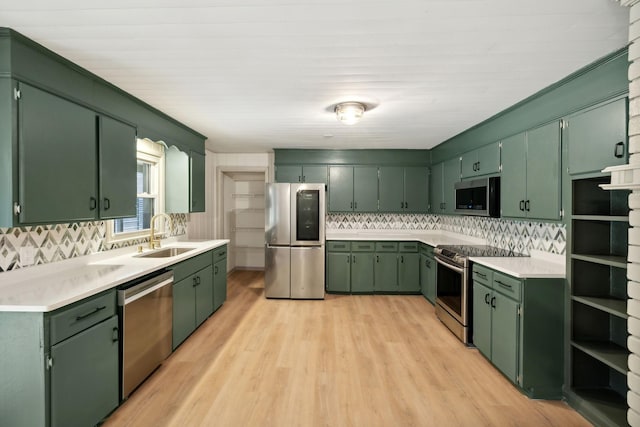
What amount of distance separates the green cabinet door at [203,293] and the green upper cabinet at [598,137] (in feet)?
11.4

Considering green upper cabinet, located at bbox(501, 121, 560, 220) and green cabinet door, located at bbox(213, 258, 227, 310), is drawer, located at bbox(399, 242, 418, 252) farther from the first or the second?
green cabinet door, located at bbox(213, 258, 227, 310)

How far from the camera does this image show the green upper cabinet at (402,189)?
17.0 feet

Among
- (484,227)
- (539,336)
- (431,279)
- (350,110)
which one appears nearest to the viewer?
(539,336)

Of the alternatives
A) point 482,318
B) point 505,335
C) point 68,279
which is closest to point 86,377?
point 68,279

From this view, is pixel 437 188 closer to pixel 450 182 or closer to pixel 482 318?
pixel 450 182

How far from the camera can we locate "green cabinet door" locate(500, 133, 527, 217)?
9.35 feet

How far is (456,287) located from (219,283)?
2819mm

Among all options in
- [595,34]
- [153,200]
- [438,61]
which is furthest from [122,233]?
[595,34]

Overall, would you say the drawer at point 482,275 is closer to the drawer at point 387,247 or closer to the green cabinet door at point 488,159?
the green cabinet door at point 488,159

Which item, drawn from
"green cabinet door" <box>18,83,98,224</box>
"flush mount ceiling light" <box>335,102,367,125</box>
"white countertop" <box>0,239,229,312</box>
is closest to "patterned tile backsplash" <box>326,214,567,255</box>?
"flush mount ceiling light" <box>335,102,367,125</box>

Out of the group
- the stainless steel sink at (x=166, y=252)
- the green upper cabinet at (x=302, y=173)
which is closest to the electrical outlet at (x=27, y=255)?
the stainless steel sink at (x=166, y=252)

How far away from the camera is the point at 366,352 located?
301 centimetres

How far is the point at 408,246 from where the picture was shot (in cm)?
478

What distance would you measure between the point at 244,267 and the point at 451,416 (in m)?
4.96
